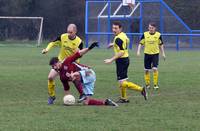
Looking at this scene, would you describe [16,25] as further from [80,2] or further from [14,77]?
[14,77]

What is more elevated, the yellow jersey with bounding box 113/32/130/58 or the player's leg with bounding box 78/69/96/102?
the yellow jersey with bounding box 113/32/130/58

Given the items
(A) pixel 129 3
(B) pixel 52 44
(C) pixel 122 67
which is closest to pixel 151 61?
(C) pixel 122 67

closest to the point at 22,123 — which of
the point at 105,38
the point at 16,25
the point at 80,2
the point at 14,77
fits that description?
the point at 14,77

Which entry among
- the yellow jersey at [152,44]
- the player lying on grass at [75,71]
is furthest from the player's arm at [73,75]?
the yellow jersey at [152,44]

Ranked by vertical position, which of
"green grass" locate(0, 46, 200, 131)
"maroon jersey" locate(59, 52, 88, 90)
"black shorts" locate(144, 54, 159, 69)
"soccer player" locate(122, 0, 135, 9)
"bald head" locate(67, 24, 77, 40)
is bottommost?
"green grass" locate(0, 46, 200, 131)

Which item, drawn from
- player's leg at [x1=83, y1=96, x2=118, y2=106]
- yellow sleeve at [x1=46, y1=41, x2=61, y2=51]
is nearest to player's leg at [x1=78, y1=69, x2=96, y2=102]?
player's leg at [x1=83, y1=96, x2=118, y2=106]

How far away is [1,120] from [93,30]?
36346 millimetres

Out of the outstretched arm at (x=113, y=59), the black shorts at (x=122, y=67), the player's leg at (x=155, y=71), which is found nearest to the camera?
the outstretched arm at (x=113, y=59)

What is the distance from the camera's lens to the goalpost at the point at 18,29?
172ft

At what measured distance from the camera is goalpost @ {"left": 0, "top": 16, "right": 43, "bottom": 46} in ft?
172

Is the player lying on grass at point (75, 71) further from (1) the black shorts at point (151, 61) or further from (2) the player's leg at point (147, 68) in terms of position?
(1) the black shorts at point (151, 61)

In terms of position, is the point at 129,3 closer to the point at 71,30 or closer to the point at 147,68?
the point at 147,68

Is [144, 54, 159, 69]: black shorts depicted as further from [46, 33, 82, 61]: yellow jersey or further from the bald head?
the bald head

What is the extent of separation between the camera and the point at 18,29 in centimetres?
5272
